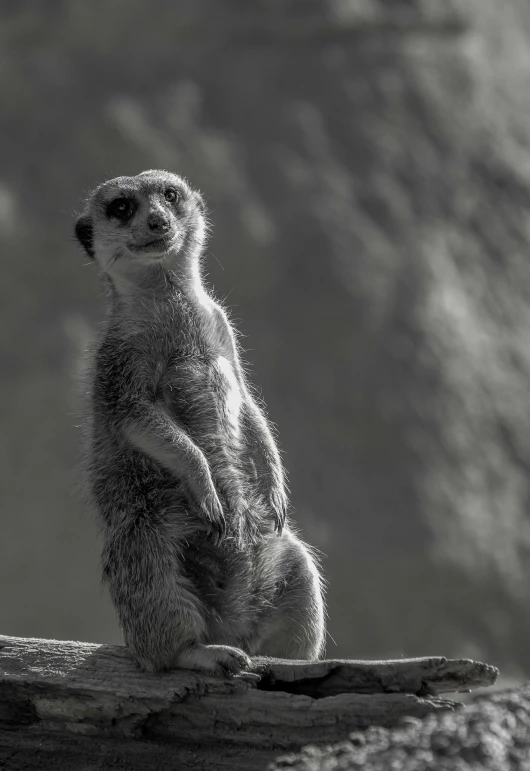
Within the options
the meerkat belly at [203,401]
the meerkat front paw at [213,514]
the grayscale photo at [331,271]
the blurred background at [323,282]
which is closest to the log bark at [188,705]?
the meerkat front paw at [213,514]

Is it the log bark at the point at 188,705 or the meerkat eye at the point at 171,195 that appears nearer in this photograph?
the log bark at the point at 188,705

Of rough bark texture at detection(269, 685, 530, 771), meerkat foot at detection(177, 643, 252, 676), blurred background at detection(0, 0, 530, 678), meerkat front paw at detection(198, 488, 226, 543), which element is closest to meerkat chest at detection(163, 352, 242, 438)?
meerkat front paw at detection(198, 488, 226, 543)

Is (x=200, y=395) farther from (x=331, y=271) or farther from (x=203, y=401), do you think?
(x=331, y=271)

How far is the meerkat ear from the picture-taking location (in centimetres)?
379

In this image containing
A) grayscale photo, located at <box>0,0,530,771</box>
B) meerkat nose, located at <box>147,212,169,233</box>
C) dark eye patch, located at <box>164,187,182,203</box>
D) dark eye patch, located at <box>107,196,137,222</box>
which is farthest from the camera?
grayscale photo, located at <box>0,0,530,771</box>

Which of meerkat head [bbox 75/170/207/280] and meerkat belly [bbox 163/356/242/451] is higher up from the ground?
meerkat head [bbox 75/170/207/280]

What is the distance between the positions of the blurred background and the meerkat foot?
4.13m

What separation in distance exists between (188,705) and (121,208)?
5.72ft

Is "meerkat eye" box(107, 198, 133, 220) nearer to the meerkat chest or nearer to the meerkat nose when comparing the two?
the meerkat nose

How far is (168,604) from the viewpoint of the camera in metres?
3.05

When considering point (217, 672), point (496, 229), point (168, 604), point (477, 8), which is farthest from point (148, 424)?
point (477, 8)

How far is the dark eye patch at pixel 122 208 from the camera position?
3615 mm

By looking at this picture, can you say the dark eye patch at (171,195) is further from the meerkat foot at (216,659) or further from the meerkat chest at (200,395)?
the meerkat foot at (216,659)

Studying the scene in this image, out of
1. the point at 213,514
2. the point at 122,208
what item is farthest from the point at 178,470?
the point at 122,208
